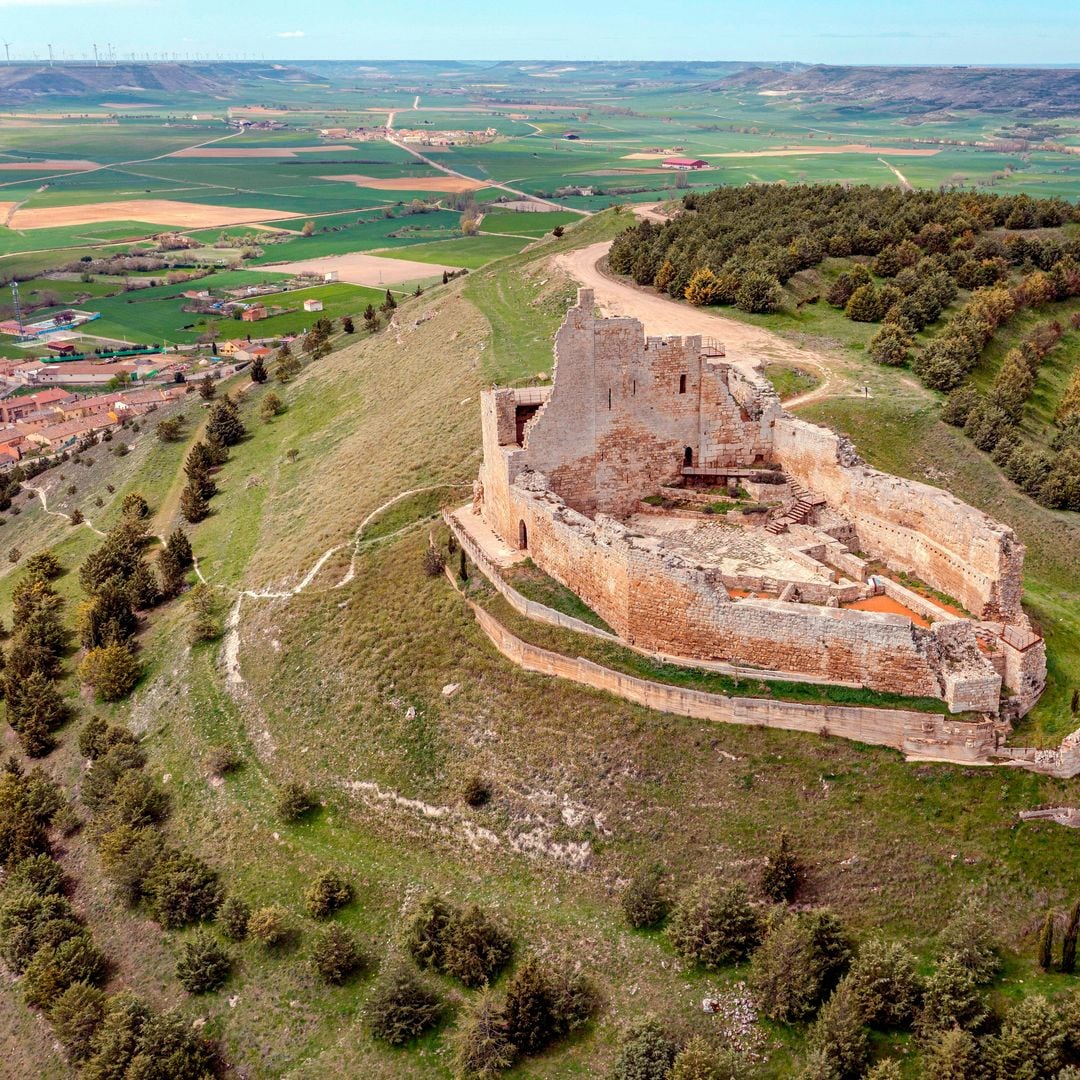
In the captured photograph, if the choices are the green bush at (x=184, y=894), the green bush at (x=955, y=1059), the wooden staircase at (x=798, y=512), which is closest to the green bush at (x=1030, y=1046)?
the green bush at (x=955, y=1059)

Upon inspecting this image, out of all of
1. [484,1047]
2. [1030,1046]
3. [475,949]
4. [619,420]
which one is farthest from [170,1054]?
[619,420]

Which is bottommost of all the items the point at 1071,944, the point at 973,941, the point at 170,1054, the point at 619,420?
the point at 170,1054

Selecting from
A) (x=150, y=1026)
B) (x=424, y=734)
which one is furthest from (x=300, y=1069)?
(x=424, y=734)

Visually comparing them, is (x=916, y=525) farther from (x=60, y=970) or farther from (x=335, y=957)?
(x=60, y=970)

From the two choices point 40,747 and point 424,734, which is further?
point 40,747

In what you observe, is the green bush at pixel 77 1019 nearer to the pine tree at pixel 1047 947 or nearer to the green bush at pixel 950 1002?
the green bush at pixel 950 1002

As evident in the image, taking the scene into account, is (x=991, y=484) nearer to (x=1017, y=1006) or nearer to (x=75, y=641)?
(x=1017, y=1006)

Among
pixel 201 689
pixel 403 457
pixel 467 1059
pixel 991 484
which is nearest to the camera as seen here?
pixel 467 1059
